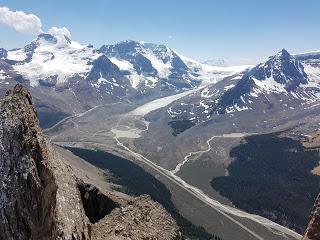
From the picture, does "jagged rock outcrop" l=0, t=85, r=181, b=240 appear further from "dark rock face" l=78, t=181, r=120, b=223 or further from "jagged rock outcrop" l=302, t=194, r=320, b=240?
"jagged rock outcrop" l=302, t=194, r=320, b=240

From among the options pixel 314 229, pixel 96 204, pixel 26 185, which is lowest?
pixel 314 229

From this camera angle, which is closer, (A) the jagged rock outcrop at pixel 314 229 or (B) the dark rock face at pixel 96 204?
(A) the jagged rock outcrop at pixel 314 229

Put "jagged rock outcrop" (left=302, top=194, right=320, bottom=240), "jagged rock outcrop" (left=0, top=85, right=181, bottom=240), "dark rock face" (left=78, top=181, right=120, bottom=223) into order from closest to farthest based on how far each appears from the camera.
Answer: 1. "jagged rock outcrop" (left=0, top=85, right=181, bottom=240)
2. "jagged rock outcrop" (left=302, top=194, right=320, bottom=240)
3. "dark rock face" (left=78, top=181, right=120, bottom=223)

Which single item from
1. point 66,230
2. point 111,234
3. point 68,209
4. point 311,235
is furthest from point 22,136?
point 311,235

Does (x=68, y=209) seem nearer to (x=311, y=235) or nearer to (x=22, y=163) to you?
(x=22, y=163)

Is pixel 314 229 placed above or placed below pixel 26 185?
below

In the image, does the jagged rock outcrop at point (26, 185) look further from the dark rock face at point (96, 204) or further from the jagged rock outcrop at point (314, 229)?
the jagged rock outcrop at point (314, 229)

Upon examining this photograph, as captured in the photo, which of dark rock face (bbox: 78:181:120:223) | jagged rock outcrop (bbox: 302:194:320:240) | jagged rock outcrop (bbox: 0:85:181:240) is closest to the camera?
jagged rock outcrop (bbox: 0:85:181:240)

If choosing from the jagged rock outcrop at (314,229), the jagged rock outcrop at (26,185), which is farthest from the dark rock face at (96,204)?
the jagged rock outcrop at (26,185)

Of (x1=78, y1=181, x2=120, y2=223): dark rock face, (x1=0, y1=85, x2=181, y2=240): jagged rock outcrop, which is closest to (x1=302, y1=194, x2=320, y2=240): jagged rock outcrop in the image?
(x1=78, y1=181, x2=120, y2=223): dark rock face

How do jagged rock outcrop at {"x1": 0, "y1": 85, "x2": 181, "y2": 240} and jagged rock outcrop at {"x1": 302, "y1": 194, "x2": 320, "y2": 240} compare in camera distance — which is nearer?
jagged rock outcrop at {"x1": 0, "y1": 85, "x2": 181, "y2": 240}

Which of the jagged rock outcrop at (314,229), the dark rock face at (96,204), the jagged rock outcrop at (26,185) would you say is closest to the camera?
the jagged rock outcrop at (26,185)

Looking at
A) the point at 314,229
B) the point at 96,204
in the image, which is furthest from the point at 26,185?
the point at 96,204

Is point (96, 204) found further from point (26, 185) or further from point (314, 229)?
point (26, 185)
